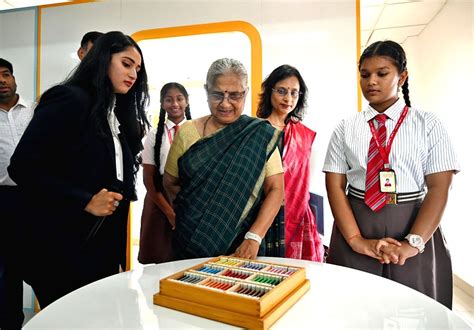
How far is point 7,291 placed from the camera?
1.73m

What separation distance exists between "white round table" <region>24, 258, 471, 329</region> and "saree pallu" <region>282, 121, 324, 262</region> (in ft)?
3.16

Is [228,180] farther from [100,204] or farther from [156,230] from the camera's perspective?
[156,230]

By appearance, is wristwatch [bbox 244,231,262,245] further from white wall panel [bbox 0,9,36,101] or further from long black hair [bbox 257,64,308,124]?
white wall panel [bbox 0,9,36,101]

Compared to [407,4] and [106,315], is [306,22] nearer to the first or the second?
[407,4]

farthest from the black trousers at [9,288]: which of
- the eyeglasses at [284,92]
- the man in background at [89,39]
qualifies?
the eyeglasses at [284,92]

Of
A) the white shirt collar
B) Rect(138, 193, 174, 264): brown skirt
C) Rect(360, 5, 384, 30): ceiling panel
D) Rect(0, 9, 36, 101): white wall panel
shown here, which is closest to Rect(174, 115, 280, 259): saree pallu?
the white shirt collar

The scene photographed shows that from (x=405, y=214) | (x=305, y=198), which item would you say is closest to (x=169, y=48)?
(x=305, y=198)

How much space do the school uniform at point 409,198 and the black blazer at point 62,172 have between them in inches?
37.0

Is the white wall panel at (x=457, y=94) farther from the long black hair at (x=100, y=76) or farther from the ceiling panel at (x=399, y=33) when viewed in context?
the long black hair at (x=100, y=76)

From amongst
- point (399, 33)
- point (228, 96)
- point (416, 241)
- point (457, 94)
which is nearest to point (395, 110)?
point (416, 241)

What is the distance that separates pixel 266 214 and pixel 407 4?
3.11m

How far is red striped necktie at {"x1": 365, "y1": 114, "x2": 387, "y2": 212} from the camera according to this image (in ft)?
4.33

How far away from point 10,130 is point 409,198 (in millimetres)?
2260

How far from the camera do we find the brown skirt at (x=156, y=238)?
2143 mm
